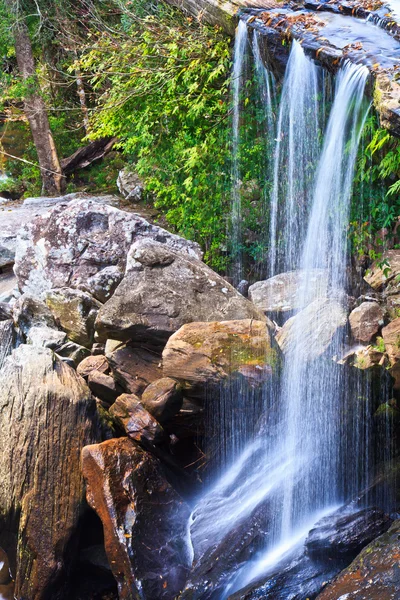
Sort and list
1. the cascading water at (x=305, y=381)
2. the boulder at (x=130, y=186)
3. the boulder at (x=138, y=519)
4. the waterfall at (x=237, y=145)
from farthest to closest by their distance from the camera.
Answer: the boulder at (x=130, y=186) → the waterfall at (x=237, y=145) → the cascading water at (x=305, y=381) → the boulder at (x=138, y=519)

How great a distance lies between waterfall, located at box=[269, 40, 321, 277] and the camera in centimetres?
732

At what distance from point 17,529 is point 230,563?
2255 millimetres

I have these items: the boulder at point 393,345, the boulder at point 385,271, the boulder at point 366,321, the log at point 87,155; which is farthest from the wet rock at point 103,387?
the log at point 87,155

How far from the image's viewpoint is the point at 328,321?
761cm

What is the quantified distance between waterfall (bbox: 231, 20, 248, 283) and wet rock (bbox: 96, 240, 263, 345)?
252cm

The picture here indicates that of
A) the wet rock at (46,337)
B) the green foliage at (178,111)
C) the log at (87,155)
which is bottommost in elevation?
the wet rock at (46,337)

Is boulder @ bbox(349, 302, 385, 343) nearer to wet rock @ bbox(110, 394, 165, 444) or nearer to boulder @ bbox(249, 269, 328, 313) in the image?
boulder @ bbox(249, 269, 328, 313)

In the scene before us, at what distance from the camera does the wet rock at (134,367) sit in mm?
7355

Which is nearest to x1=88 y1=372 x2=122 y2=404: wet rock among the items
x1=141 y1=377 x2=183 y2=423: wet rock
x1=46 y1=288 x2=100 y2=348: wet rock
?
x1=141 y1=377 x2=183 y2=423: wet rock

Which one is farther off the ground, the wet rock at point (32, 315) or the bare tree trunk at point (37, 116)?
the bare tree trunk at point (37, 116)

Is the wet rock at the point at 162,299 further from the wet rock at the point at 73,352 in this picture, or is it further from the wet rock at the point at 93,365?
the wet rock at the point at 73,352

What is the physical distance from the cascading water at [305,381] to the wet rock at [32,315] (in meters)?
3.92

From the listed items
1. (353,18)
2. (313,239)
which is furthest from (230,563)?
(353,18)

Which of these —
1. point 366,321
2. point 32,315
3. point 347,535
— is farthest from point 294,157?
point 347,535
